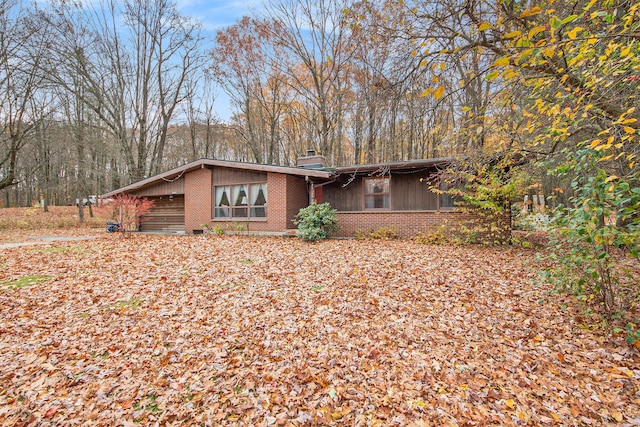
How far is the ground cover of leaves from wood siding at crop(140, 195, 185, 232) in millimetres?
9482

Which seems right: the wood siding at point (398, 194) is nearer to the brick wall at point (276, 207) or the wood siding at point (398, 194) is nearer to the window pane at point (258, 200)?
the brick wall at point (276, 207)

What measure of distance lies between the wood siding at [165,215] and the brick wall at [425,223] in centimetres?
925

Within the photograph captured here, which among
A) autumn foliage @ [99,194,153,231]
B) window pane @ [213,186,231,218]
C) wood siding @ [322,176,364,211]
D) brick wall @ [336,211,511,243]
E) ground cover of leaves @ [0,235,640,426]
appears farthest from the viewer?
window pane @ [213,186,231,218]

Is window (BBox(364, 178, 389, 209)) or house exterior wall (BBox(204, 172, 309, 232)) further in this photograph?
window (BBox(364, 178, 389, 209))

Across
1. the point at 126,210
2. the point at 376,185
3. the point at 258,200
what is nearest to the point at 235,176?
the point at 258,200

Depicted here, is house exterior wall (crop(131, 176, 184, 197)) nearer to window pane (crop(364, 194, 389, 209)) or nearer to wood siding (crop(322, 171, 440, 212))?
wood siding (crop(322, 171, 440, 212))

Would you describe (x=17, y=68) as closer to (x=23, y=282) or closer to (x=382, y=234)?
(x=23, y=282)

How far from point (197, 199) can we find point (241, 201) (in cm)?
263

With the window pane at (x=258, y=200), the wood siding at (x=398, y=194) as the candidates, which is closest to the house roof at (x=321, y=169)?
the wood siding at (x=398, y=194)

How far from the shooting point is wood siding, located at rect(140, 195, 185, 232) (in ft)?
52.9

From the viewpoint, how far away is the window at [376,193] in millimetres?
12406

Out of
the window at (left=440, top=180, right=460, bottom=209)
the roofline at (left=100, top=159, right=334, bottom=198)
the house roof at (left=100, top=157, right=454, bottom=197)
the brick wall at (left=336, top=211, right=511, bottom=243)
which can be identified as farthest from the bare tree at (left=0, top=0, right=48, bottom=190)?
the window at (left=440, top=180, right=460, bottom=209)

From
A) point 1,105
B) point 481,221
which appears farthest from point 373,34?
point 1,105

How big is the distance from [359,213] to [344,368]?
9.20 meters
